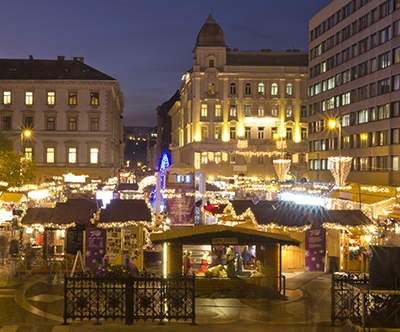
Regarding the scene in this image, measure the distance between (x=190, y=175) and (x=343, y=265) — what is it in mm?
14751

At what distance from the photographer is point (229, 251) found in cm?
1773

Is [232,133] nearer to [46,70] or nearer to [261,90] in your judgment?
[261,90]

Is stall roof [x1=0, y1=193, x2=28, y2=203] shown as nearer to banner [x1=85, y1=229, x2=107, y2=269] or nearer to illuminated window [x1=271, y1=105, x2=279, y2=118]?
banner [x1=85, y1=229, x2=107, y2=269]

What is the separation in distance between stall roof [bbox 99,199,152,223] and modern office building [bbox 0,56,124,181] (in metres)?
45.4

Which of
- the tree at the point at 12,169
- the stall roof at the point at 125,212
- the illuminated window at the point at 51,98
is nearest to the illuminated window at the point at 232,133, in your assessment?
the illuminated window at the point at 51,98

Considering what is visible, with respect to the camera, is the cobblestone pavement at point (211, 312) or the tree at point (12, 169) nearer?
the cobblestone pavement at point (211, 312)

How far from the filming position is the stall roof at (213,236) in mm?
16906

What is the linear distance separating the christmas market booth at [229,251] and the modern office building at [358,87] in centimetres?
2555

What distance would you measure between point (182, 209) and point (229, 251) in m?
13.5

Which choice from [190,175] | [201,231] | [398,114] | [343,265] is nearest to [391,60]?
[398,114]

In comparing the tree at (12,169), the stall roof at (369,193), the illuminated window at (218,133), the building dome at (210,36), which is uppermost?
the building dome at (210,36)

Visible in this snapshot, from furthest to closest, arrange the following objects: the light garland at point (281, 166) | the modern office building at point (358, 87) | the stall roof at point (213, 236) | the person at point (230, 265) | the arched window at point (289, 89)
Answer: the arched window at point (289, 89)
the modern office building at point (358, 87)
the light garland at point (281, 166)
the person at point (230, 265)
the stall roof at point (213, 236)

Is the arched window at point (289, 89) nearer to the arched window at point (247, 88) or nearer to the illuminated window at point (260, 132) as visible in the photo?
the arched window at point (247, 88)

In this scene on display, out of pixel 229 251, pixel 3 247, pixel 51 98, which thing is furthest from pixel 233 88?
pixel 229 251
